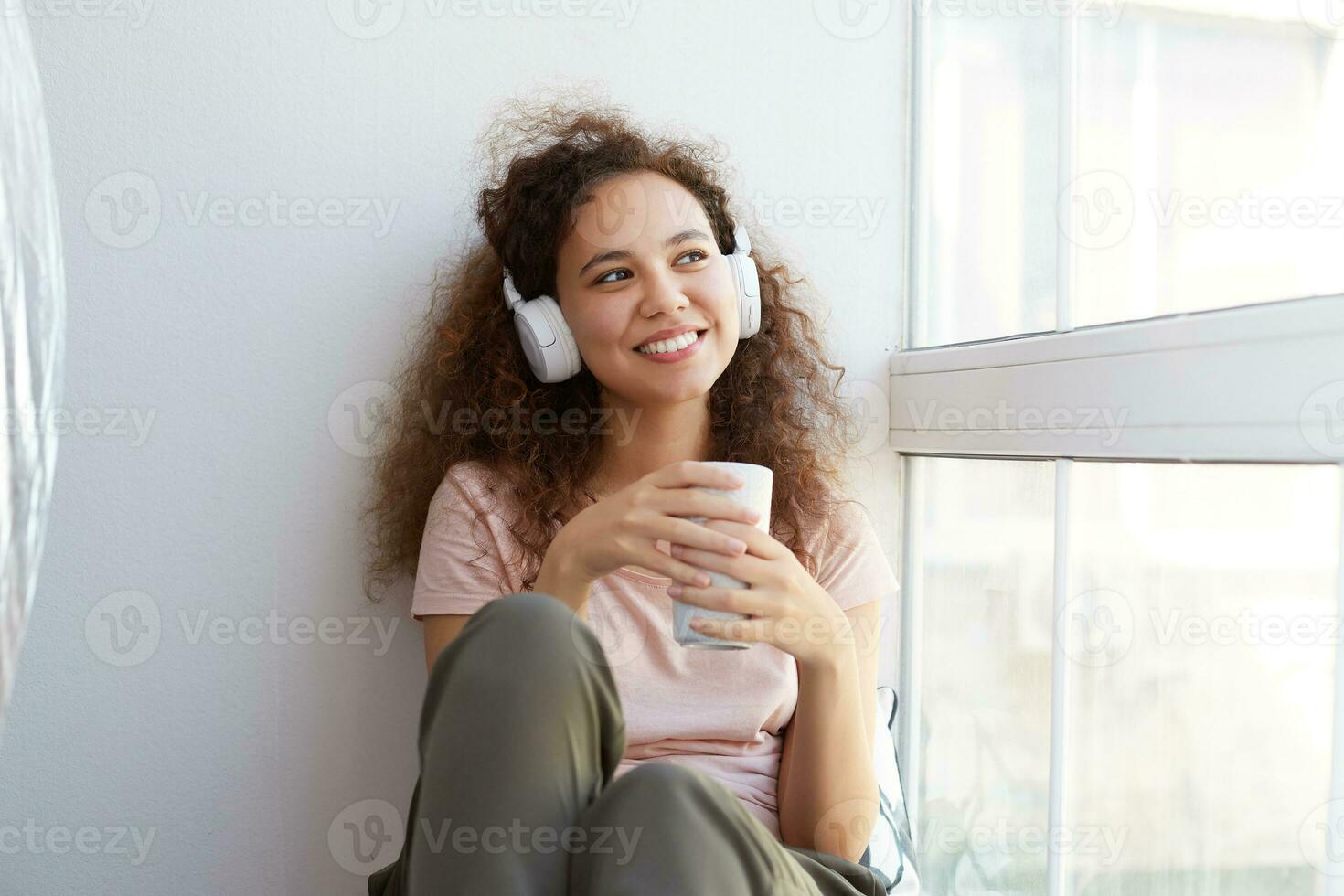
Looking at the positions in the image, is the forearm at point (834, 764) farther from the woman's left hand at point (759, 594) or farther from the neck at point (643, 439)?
the neck at point (643, 439)

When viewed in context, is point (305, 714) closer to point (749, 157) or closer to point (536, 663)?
point (536, 663)

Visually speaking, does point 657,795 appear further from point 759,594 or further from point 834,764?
point 834,764

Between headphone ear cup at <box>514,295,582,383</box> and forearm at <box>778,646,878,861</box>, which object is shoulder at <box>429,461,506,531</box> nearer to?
headphone ear cup at <box>514,295,582,383</box>

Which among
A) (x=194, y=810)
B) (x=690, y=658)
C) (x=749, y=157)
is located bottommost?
(x=194, y=810)

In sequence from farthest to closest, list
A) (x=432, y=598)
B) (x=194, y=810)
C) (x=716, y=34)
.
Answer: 1. (x=716, y=34)
2. (x=194, y=810)
3. (x=432, y=598)

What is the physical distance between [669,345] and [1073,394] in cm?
44

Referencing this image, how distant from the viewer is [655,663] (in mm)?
1251

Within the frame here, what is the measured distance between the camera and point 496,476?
4.33 feet

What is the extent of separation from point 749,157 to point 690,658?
72 centimetres

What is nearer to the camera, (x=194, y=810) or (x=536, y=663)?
(x=536, y=663)

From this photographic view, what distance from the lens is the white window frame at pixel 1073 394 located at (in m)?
0.89

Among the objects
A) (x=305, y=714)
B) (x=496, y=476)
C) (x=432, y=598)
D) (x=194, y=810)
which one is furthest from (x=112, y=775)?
(x=496, y=476)

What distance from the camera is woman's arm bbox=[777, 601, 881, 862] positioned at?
3.64ft

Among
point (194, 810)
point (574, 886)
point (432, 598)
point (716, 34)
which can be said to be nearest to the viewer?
point (574, 886)
